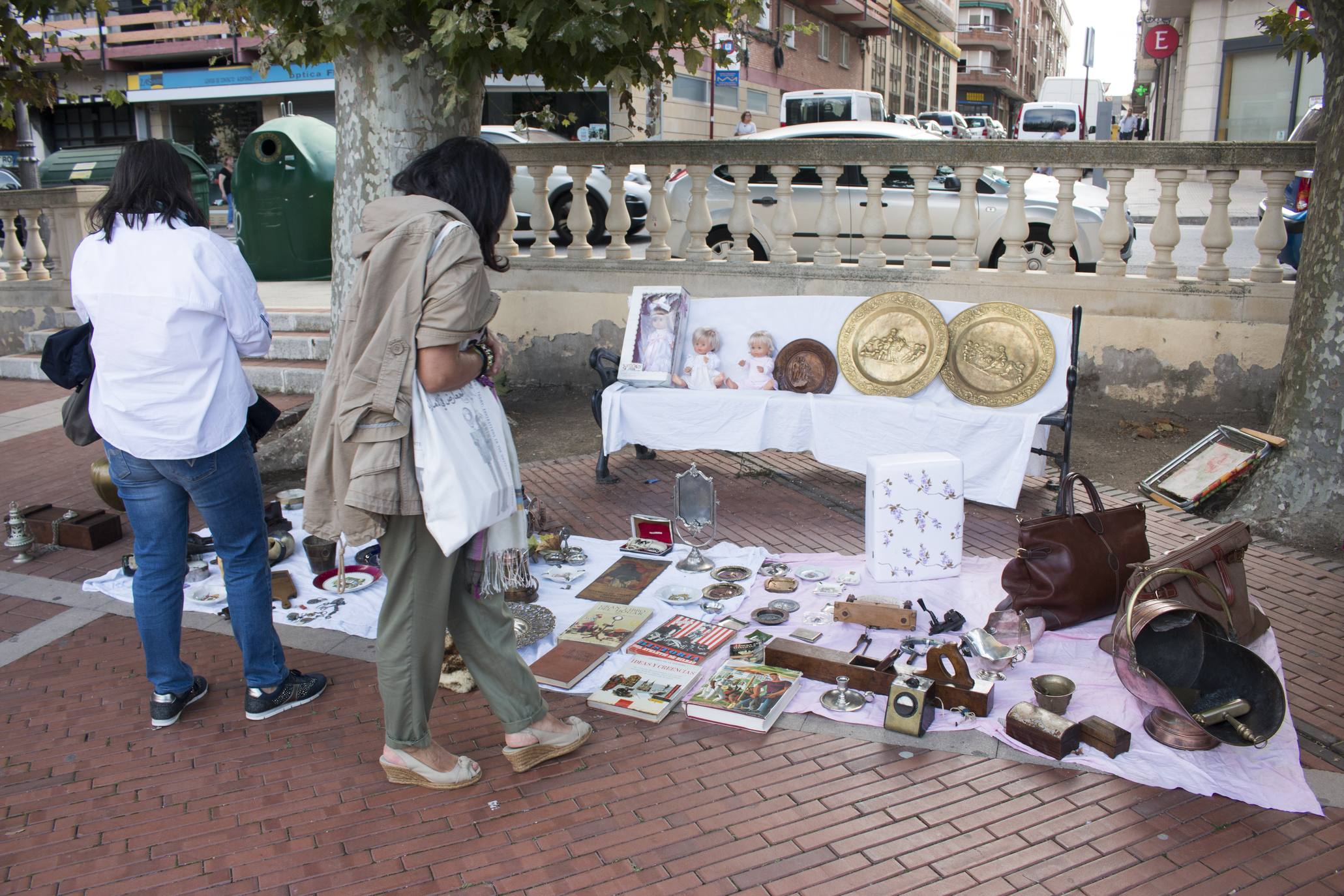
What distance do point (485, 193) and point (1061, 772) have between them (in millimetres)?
2567

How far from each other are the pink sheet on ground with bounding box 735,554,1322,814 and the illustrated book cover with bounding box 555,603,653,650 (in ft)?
1.61

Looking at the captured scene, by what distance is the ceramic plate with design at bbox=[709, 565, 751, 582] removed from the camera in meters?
4.70

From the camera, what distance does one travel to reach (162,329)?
3152 mm

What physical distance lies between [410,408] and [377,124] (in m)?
3.69

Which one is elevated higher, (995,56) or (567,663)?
(995,56)

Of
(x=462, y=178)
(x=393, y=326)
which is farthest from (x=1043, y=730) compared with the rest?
(x=462, y=178)

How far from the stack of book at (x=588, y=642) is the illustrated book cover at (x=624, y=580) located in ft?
0.39

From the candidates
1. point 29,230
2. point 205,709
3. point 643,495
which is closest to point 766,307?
point 643,495

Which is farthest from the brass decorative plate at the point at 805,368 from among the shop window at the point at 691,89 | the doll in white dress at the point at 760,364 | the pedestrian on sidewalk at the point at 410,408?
the shop window at the point at 691,89

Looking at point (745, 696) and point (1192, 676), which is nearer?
point (1192, 676)

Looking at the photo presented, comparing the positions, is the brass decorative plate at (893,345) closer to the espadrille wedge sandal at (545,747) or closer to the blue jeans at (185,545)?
the espadrille wedge sandal at (545,747)

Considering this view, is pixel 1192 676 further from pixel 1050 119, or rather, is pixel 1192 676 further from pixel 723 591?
pixel 1050 119

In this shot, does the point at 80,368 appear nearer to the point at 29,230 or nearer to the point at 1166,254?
the point at 1166,254

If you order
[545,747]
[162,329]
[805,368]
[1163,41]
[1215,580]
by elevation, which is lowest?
[545,747]
